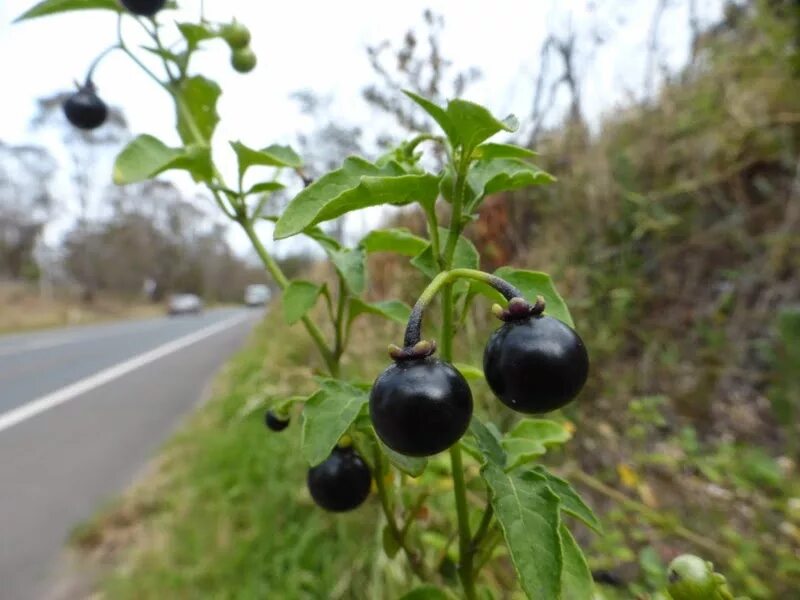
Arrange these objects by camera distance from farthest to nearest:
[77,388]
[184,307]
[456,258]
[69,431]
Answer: [184,307], [77,388], [69,431], [456,258]

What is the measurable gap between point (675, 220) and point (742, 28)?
2166 millimetres

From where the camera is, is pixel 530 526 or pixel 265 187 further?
pixel 265 187

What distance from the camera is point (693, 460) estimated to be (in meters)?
2.54

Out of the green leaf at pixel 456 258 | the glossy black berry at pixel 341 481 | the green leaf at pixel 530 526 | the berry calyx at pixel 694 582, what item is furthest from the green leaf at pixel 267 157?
the berry calyx at pixel 694 582

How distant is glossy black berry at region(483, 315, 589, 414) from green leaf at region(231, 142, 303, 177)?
0.45 meters

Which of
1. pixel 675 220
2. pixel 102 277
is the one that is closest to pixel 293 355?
pixel 675 220

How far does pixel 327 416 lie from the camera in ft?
2.01

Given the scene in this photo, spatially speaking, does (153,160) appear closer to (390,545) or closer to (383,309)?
(383,309)

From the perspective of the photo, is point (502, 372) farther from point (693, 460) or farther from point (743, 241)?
point (743, 241)

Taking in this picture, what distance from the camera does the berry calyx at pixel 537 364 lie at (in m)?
0.52

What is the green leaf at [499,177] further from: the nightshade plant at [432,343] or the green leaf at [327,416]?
the green leaf at [327,416]

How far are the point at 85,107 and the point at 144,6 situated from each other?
0.36m

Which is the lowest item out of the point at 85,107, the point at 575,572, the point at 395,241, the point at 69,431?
the point at 69,431

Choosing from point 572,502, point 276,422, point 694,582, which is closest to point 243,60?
point 276,422
